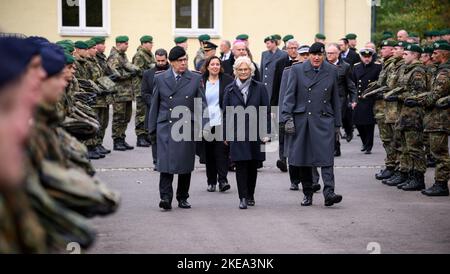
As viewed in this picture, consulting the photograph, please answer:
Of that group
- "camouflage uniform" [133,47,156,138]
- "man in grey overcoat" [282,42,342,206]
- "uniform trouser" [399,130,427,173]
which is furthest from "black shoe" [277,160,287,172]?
"camouflage uniform" [133,47,156,138]

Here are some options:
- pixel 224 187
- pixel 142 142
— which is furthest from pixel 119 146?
pixel 224 187

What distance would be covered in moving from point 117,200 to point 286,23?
24.3 m

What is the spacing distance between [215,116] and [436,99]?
9.73 ft

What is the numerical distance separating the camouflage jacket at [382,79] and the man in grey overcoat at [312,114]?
115 inches

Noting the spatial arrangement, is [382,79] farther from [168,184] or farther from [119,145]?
[119,145]

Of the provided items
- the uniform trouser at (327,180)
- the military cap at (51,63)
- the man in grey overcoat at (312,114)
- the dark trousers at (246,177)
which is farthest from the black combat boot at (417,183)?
the military cap at (51,63)

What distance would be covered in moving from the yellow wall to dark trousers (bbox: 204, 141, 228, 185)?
45.3ft

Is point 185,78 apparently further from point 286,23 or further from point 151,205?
point 286,23

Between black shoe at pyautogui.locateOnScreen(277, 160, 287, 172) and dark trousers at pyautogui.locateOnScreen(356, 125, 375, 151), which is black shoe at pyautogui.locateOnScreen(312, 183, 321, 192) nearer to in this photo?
black shoe at pyautogui.locateOnScreen(277, 160, 287, 172)

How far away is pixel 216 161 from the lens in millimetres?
14781

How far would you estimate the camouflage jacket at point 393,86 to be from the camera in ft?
51.0

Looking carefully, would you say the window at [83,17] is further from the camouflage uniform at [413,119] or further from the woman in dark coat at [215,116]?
the camouflage uniform at [413,119]

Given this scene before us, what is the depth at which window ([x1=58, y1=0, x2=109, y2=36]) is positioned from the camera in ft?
92.5
